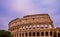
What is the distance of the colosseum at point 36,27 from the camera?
2468 inches

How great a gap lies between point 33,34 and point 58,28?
964 centimetres

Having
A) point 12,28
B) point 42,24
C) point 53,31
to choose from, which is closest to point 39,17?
point 42,24

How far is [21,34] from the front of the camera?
66125 mm

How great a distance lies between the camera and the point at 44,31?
206ft

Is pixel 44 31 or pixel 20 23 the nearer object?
pixel 44 31

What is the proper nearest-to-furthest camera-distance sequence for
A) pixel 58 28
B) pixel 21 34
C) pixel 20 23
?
pixel 58 28 < pixel 21 34 < pixel 20 23

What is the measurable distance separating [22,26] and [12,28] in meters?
8.69

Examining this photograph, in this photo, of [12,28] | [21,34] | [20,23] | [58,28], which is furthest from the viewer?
[12,28]

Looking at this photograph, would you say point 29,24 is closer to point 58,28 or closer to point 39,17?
point 39,17

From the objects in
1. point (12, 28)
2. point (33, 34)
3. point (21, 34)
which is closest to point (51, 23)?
point (33, 34)

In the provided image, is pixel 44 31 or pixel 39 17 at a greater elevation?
pixel 39 17

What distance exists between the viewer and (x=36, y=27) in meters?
66.7

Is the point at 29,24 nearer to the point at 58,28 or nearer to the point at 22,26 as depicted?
the point at 22,26

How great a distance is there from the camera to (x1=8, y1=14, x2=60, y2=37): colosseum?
6269cm
